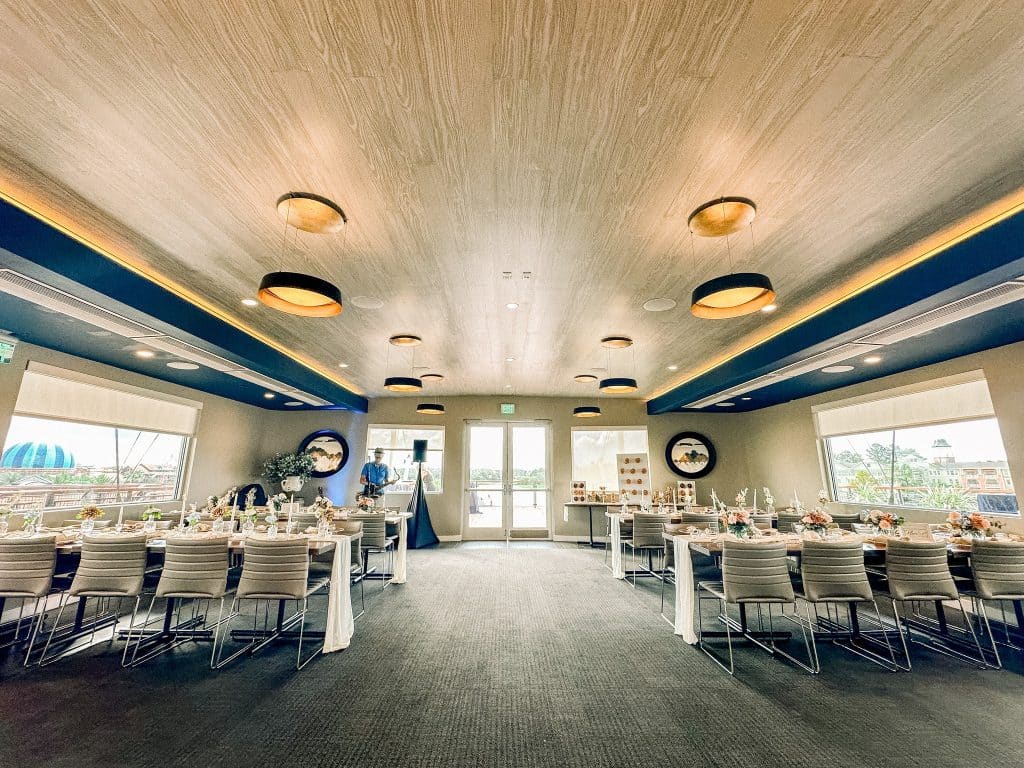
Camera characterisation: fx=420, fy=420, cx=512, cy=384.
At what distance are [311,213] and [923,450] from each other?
8077 millimetres

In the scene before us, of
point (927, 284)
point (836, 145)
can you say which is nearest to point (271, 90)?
point (836, 145)

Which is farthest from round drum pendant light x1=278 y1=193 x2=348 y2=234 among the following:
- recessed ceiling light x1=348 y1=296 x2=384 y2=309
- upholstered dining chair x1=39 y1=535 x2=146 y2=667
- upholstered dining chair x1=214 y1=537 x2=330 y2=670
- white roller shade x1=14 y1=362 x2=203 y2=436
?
white roller shade x1=14 y1=362 x2=203 y2=436

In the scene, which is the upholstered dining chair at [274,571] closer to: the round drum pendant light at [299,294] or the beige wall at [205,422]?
the round drum pendant light at [299,294]

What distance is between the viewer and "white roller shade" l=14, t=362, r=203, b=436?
5137 millimetres

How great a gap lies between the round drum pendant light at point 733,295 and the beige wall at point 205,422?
290 inches

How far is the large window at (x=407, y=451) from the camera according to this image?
9.80 m

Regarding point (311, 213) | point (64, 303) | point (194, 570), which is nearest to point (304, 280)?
point (311, 213)

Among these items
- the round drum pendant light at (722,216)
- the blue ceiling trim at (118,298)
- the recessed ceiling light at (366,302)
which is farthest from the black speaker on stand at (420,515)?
the round drum pendant light at (722,216)

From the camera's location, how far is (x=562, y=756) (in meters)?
2.30

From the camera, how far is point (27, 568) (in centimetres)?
349

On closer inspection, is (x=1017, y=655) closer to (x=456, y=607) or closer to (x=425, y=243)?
(x=456, y=607)

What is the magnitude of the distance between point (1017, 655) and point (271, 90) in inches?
271

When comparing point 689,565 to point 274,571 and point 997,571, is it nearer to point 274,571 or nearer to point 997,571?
point 997,571

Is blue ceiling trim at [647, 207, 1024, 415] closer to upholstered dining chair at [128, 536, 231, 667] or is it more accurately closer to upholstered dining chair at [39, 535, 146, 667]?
upholstered dining chair at [128, 536, 231, 667]
